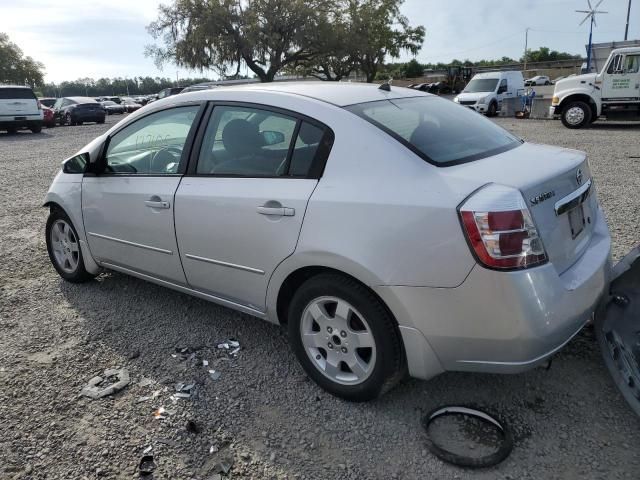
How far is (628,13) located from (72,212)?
2307 inches

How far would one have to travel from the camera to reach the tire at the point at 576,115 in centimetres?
1619

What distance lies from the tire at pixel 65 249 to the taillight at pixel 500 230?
11.2 feet

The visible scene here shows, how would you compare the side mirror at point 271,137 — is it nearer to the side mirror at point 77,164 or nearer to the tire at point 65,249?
the side mirror at point 77,164

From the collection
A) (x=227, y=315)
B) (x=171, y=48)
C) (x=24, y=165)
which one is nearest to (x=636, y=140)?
(x=227, y=315)

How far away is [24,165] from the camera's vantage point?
12.6 m

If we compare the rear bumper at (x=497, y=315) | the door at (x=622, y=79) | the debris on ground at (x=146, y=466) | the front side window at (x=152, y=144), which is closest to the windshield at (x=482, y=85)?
the door at (x=622, y=79)

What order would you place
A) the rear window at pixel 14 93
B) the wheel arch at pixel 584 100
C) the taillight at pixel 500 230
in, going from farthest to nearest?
the rear window at pixel 14 93
the wheel arch at pixel 584 100
the taillight at pixel 500 230

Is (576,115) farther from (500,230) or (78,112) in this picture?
(78,112)

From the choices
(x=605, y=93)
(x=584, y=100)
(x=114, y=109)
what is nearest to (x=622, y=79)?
(x=605, y=93)

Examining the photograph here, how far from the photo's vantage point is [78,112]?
27297 millimetres

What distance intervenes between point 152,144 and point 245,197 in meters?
1.28

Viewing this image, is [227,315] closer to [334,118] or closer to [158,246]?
[158,246]

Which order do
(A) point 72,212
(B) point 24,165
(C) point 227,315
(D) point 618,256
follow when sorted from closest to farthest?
(C) point 227,315 < (A) point 72,212 < (D) point 618,256 < (B) point 24,165

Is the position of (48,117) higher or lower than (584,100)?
lower
